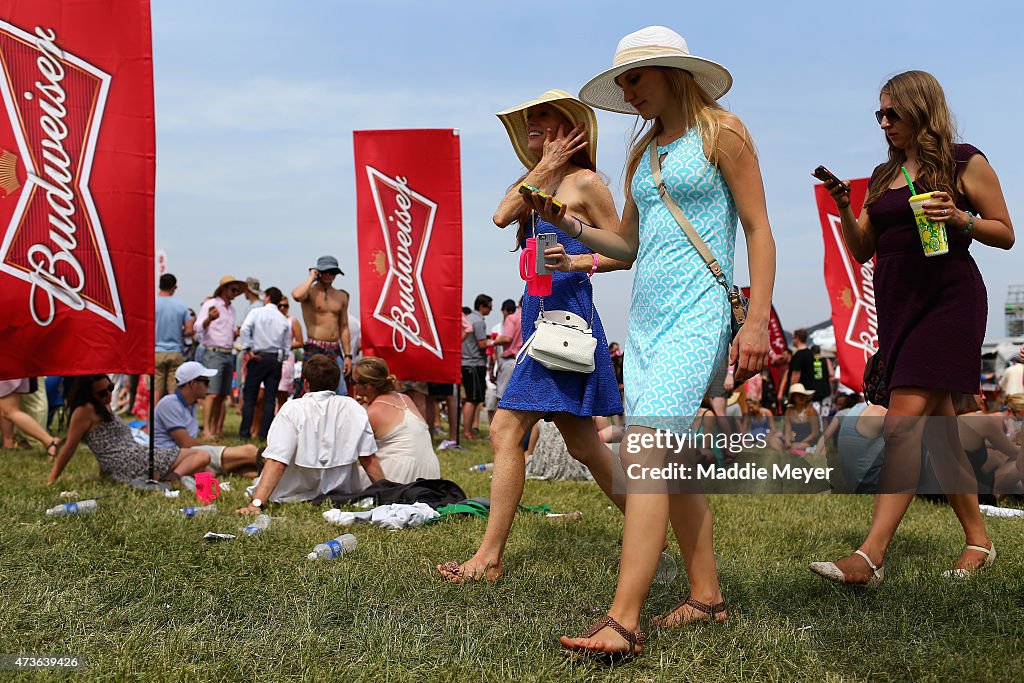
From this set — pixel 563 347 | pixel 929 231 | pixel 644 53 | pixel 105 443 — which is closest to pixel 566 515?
pixel 563 347

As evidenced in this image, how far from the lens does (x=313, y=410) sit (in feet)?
21.1

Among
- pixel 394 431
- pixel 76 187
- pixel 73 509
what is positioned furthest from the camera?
pixel 394 431

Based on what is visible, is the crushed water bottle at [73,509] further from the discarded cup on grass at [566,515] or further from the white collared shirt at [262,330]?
the white collared shirt at [262,330]

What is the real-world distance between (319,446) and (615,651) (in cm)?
397

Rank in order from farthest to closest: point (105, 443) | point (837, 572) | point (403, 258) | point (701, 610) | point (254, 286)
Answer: point (254, 286)
point (403, 258)
point (105, 443)
point (837, 572)
point (701, 610)

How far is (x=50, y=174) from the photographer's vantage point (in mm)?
5633

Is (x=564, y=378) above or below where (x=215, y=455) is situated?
above

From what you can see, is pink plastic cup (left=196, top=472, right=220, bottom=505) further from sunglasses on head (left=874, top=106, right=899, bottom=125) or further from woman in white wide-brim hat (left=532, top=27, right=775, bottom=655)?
sunglasses on head (left=874, top=106, right=899, bottom=125)

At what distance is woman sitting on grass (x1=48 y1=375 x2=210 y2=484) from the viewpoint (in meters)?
7.09

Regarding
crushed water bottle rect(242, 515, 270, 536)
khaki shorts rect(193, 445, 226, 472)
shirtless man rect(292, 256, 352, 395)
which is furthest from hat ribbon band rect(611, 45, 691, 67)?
shirtless man rect(292, 256, 352, 395)

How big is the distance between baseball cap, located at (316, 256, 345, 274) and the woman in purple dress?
7.68 meters

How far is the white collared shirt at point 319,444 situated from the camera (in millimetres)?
6277

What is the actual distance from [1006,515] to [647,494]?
4.29 metres

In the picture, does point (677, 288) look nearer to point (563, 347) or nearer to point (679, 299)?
point (679, 299)
